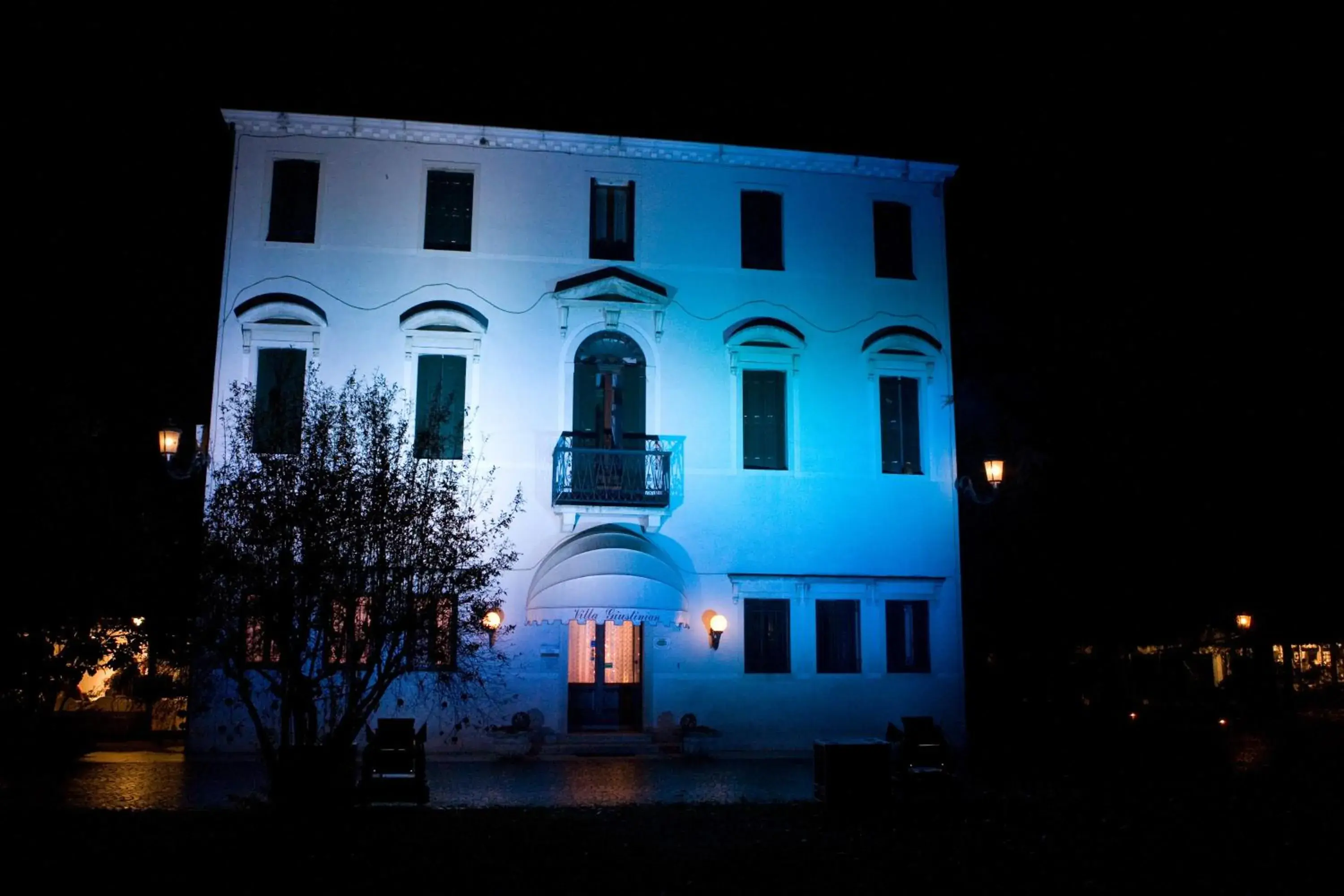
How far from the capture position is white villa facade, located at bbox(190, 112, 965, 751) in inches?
861

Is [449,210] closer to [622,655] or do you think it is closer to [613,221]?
[613,221]

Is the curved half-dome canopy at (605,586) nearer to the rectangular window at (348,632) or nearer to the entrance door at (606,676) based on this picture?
the entrance door at (606,676)

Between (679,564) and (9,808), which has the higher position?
(679,564)

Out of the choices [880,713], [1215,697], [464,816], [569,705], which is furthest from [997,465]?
[1215,697]

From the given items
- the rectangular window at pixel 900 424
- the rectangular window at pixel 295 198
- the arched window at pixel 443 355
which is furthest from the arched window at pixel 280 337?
the rectangular window at pixel 900 424

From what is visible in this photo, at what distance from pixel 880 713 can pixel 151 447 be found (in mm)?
17108

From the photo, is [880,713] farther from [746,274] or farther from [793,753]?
[746,274]

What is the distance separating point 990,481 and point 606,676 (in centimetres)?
874

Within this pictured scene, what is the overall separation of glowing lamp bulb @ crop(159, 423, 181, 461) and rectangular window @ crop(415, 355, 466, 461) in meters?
4.41

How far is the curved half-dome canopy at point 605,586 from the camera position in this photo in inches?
797

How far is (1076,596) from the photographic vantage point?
88.9 ft

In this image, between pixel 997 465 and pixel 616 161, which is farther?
pixel 616 161

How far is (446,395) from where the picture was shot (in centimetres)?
2211

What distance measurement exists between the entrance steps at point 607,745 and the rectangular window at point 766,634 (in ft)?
7.90
